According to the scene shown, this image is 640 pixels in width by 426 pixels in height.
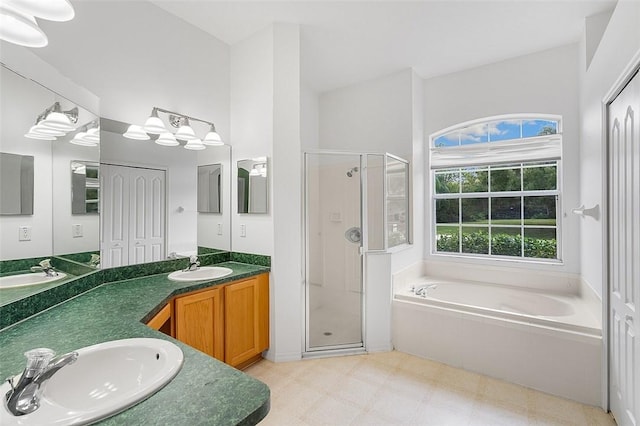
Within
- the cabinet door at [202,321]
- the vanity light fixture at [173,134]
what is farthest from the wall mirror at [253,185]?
the cabinet door at [202,321]

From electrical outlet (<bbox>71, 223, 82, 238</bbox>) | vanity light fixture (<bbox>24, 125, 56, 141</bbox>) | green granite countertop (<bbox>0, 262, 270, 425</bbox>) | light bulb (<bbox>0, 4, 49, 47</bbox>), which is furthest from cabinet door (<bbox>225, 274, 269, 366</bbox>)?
light bulb (<bbox>0, 4, 49, 47</bbox>)

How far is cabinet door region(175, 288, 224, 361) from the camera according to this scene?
1994 mm

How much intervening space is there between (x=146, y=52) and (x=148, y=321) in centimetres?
206

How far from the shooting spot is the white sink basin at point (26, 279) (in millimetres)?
1363

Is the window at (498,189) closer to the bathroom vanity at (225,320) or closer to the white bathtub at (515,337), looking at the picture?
the white bathtub at (515,337)

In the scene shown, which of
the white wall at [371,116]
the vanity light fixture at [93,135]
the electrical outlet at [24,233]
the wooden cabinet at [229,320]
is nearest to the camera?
the electrical outlet at [24,233]

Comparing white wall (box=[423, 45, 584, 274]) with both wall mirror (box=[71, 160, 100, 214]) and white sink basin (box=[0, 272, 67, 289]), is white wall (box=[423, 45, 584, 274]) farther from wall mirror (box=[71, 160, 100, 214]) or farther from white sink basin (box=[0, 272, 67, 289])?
white sink basin (box=[0, 272, 67, 289])

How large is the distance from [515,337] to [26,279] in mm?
3179

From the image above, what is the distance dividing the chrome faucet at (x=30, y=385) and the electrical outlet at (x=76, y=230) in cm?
124

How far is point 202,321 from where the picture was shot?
6.94 ft

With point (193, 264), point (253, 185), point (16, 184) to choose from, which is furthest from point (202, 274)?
point (16, 184)

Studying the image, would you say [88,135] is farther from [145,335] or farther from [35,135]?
[145,335]

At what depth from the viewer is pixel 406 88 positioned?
3.51m

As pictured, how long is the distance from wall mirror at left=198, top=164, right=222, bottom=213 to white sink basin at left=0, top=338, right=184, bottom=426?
67.9 inches
